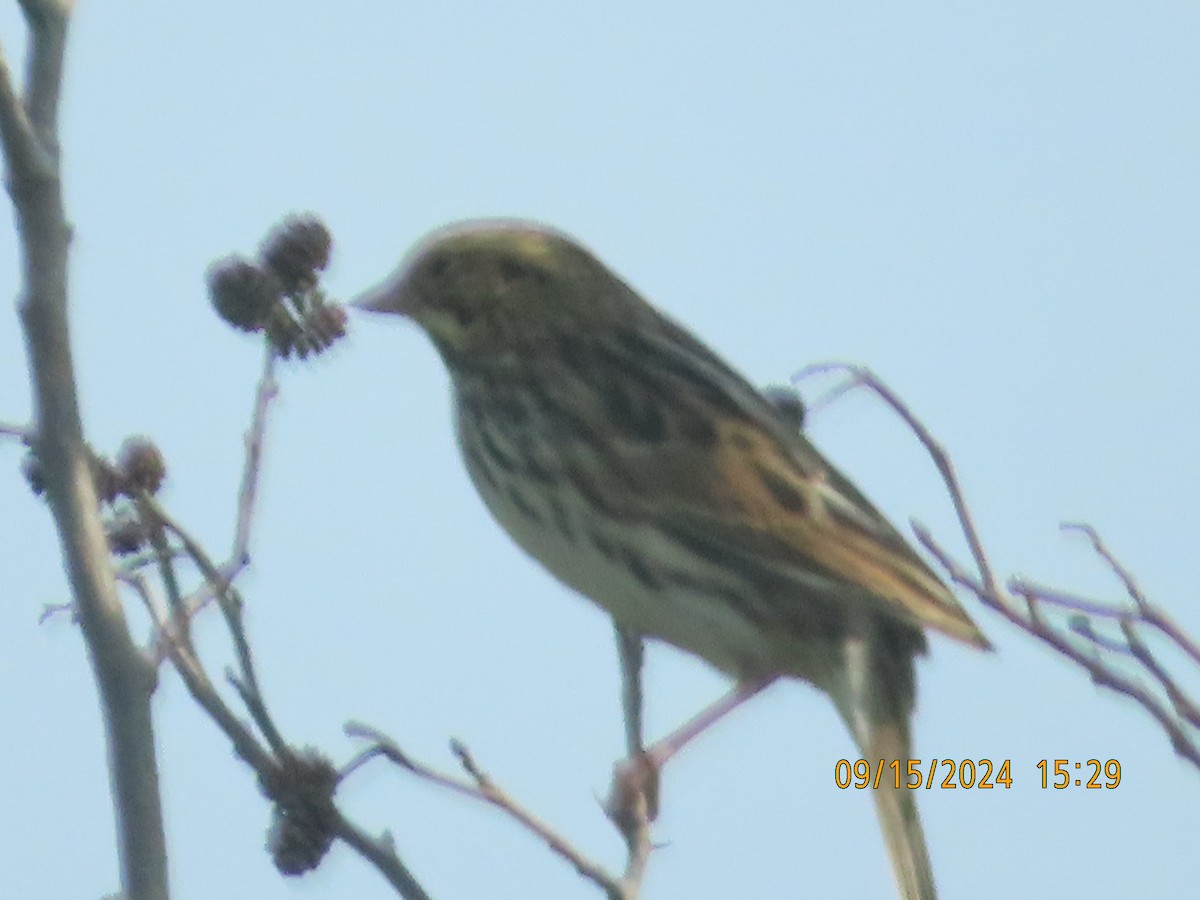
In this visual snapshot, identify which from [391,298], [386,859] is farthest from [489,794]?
[391,298]

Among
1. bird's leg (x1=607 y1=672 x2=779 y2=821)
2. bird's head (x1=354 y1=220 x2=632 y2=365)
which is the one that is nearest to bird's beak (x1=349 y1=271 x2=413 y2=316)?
bird's head (x1=354 y1=220 x2=632 y2=365)

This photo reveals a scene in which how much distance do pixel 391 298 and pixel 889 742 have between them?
70.8 inches

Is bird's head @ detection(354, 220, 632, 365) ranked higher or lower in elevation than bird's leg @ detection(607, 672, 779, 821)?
higher

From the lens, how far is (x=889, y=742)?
4.61m

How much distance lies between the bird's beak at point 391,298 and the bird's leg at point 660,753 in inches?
54.6

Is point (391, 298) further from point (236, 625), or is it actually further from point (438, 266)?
point (236, 625)

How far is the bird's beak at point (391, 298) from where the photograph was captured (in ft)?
16.9

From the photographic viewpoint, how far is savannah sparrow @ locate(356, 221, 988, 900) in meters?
4.65

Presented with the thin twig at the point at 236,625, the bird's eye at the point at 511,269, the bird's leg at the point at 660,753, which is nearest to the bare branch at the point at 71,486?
the thin twig at the point at 236,625

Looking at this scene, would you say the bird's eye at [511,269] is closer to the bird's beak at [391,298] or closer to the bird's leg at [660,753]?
the bird's beak at [391,298]

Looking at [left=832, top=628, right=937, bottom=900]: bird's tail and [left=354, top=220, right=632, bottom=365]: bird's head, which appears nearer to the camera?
[left=832, top=628, right=937, bottom=900]: bird's tail

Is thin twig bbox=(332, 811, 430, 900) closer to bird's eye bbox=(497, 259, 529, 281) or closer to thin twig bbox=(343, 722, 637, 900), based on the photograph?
thin twig bbox=(343, 722, 637, 900)

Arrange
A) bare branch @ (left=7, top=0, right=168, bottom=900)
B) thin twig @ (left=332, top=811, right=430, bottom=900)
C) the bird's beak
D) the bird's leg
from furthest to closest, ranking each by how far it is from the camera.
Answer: the bird's beak → the bird's leg → thin twig @ (left=332, top=811, right=430, bottom=900) → bare branch @ (left=7, top=0, right=168, bottom=900)

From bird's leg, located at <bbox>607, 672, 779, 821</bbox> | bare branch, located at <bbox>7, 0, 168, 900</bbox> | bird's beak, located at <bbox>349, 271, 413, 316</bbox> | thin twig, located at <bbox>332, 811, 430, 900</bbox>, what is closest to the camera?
bare branch, located at <bbox>7, 0, 168, 900</bbox>
